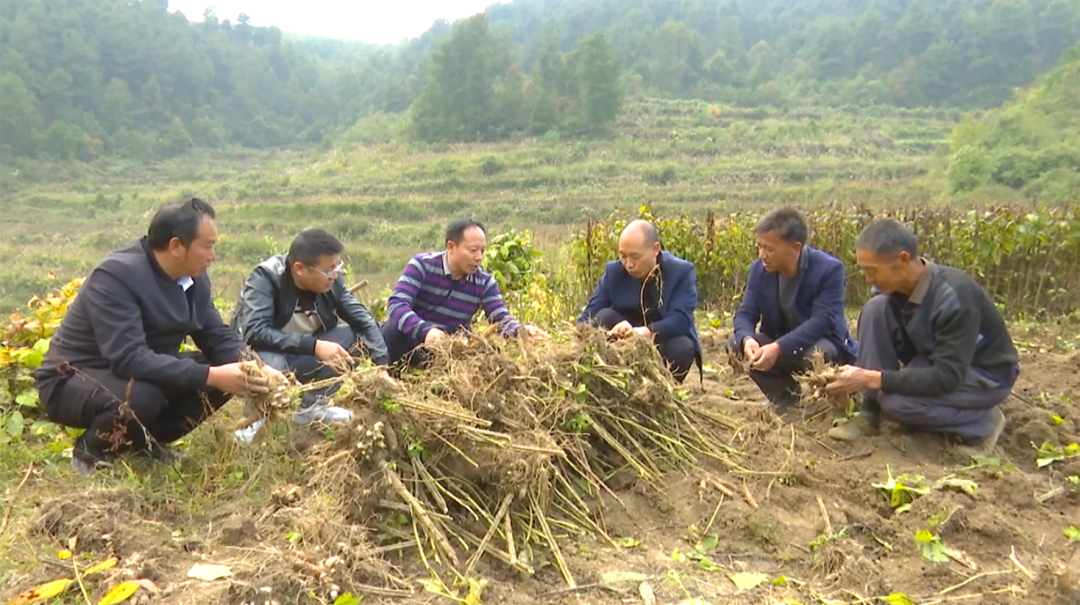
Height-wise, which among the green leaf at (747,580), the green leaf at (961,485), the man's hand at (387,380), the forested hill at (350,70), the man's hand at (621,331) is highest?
the forested hill at (350,70)

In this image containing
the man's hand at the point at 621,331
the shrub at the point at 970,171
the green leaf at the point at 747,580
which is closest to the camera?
the green leaf at the point at 747,580

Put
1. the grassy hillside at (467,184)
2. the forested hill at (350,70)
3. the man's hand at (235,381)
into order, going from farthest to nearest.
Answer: the forested hill at (350,70), the grassy hillside at (467,184), the man's hand at (235,381)

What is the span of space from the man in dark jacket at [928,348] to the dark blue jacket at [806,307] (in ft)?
1.00

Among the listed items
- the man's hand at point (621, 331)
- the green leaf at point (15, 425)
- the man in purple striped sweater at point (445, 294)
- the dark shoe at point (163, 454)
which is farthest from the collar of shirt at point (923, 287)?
the green leaf at point (15, 425)

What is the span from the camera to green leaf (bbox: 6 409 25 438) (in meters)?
3.83

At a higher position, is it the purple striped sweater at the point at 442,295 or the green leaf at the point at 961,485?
the purple striped sweater at the point at 442,295

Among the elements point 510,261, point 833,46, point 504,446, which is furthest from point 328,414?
point 833,46

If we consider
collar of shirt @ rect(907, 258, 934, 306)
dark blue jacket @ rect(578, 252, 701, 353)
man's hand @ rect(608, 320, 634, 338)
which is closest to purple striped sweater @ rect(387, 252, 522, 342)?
dark blue jacket @ rect(578, 252, 701, 353)

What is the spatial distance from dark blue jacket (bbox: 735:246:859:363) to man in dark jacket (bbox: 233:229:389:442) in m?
2.21

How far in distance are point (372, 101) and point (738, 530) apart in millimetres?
75106

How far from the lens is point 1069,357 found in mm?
5430

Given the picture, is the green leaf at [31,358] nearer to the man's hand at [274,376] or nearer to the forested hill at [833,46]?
the man's hand at [274,376]

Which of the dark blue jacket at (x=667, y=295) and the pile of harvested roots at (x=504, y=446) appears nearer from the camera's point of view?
the pile of harvested roots at (x=504, y=446)

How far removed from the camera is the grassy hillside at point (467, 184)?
95.2 ft
